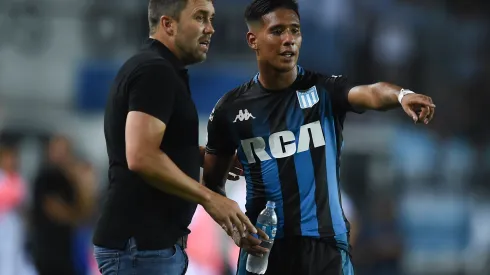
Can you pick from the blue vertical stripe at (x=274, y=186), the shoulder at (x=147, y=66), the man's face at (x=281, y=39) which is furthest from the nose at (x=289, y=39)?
the shoulder at (x=147, y=66)

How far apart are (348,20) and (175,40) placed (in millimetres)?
8129

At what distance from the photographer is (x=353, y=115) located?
11.3m

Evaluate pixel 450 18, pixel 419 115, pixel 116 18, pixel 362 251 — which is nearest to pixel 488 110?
pixel 450 18

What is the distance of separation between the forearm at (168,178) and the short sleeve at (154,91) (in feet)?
0.60

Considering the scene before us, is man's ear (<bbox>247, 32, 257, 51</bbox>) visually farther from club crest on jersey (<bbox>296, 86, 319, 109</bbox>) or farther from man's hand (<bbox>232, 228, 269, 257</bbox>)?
man's hand (<bbox>232, 228, 269, 257</bbox>)

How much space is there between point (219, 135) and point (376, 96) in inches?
37.0

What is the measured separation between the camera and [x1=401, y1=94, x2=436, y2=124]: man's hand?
13.2 ft

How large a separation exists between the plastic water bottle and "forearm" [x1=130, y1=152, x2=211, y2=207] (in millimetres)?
834

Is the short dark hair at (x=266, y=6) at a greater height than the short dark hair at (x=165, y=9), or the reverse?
the short dark hair at (x=266, y=6)

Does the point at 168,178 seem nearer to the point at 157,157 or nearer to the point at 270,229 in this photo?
the point at 157,157

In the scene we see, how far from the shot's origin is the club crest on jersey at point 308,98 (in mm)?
4773

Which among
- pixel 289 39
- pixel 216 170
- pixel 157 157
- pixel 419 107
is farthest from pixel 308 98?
pixel 157 157

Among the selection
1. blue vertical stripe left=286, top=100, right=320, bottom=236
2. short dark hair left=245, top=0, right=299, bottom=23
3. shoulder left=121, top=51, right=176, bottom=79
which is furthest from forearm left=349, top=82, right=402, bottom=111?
shoulder left=121, top=51, right=176, bottom=79

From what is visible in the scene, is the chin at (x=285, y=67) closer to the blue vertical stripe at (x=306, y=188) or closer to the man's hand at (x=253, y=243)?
the blue vertical stripe at (x=306, y=188)
